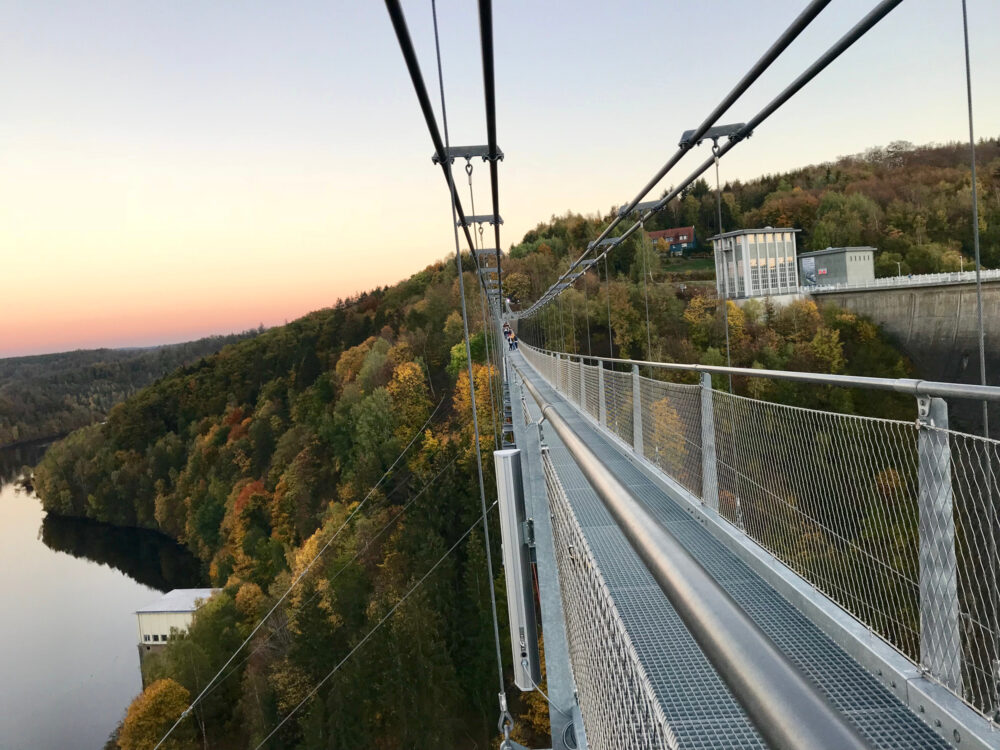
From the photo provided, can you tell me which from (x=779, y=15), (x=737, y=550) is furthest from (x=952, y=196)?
(x=737, y=550)

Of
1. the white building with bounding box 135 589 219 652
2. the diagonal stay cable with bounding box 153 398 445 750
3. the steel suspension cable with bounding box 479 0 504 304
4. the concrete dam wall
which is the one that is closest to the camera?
the steel suspension cable with bounding box 479 0 504 304

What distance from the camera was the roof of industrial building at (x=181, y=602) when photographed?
3903cm

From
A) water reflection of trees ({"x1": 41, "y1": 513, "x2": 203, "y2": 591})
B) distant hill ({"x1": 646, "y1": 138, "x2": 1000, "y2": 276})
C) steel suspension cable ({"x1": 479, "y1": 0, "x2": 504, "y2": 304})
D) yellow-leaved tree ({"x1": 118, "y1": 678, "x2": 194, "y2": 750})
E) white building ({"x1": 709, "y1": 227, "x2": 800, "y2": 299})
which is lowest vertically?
water reflection of trees ({"x1": 41, "y1": 513, "x2": 203, "y2": 591})

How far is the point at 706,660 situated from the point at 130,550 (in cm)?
7238

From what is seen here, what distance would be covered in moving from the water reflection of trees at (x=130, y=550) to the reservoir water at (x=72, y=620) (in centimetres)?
10

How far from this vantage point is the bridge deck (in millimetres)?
1466

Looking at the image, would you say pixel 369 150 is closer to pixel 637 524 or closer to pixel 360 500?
pixel 360 500

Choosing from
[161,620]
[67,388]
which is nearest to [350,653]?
[161,620]

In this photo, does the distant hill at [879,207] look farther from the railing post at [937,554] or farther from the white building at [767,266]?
the railing post at [937,554]

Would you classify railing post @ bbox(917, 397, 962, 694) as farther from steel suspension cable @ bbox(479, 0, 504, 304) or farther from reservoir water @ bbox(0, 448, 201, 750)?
reservoir water @ bbox(0, 448, 201, 750)

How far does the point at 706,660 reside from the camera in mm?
1169

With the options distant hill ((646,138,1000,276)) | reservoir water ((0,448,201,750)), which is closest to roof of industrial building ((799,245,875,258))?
distant hill ((646,138,1000,276))

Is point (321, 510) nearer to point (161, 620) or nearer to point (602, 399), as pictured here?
point (161, 620)

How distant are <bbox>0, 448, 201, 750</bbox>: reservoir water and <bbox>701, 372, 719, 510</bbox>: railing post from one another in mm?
42804
